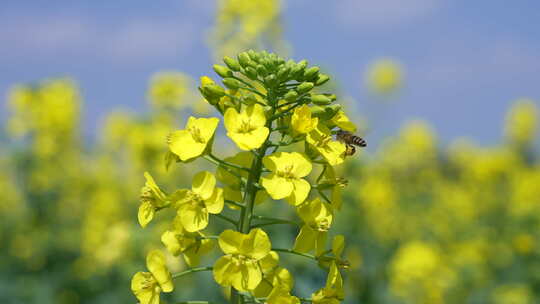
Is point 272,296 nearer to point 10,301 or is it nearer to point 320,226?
point 320,226

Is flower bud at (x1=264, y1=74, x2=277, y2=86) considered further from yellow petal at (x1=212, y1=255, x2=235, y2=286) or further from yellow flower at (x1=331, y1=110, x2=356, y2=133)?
yellow petal at (x1=212, y1=255, x2=235, y2=286)

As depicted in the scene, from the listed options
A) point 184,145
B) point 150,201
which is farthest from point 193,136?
point 150,201

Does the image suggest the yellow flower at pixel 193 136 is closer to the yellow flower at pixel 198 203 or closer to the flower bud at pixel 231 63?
the yellow flower at pixel 198 203

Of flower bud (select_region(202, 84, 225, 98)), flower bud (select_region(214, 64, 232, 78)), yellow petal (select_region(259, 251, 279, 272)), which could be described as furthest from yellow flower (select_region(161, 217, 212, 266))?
flower bud (select_region(214, 64, 232, 78))

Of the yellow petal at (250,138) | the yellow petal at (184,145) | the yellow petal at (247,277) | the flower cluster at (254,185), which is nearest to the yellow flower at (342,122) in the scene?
the flower cluster at (254,185)

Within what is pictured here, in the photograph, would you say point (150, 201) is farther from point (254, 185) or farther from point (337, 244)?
point (337, 244)

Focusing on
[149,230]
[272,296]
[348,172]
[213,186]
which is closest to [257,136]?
[213,186]
